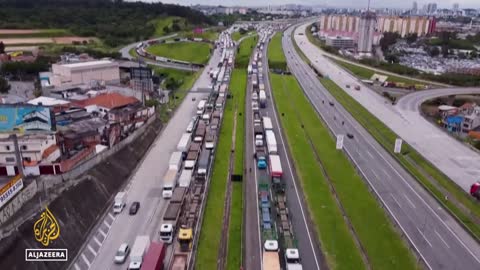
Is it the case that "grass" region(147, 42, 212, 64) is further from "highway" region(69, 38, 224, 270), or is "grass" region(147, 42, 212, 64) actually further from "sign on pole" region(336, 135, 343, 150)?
"sign on pole" region(336, 135, 343, 150)

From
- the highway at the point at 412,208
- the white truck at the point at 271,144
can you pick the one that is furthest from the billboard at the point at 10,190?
the highway at the point at 412,208

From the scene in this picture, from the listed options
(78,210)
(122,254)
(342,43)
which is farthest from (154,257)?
(342,43)

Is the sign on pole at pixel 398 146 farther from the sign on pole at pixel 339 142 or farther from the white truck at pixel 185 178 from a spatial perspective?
the white truck at pixel 185 178

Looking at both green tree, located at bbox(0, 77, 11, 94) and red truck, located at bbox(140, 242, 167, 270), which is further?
green tree, located at bbox(0, 77, 11, 94)

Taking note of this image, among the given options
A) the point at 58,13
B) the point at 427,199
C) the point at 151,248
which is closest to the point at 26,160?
the point at 151,248

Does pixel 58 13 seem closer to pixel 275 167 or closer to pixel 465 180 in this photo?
pixel 275 167

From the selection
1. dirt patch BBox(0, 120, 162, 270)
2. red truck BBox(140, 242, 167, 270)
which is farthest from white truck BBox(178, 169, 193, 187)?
red truck BBox(140, 242, 167, 270)
